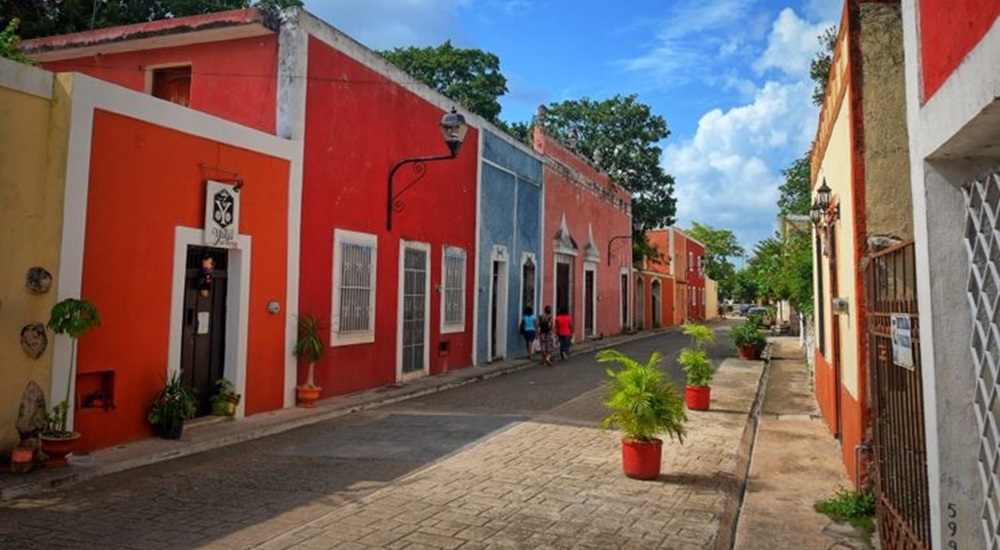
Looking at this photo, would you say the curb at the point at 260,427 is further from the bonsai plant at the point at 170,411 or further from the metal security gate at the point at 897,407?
the metal security gate at the point at 897,407

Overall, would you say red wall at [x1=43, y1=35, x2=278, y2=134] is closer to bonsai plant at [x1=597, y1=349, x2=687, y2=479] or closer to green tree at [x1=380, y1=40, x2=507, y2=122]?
bonsai plant at [x1=597, y1=349, x2=687, y2=479]

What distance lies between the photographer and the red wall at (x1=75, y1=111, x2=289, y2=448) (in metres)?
7.07

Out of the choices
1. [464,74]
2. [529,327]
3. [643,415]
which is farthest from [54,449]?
[464,74]

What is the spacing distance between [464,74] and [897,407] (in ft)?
101

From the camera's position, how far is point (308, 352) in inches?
393

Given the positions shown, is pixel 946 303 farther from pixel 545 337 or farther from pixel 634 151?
pixel 634 151

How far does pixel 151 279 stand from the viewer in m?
7.70

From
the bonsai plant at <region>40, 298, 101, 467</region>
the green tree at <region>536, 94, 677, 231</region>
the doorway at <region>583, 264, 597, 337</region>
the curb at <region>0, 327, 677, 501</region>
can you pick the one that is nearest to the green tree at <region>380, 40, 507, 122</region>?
the green tree at <region>536, 94, 677, 231</region>

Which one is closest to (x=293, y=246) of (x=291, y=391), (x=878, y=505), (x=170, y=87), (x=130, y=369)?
(x=291, y=391)

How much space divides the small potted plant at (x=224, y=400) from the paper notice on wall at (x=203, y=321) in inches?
27.2

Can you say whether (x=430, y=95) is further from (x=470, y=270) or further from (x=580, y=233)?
(x=580, y=233)

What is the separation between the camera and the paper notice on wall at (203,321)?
8.66m

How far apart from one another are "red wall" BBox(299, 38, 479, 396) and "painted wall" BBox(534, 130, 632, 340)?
6161 mm

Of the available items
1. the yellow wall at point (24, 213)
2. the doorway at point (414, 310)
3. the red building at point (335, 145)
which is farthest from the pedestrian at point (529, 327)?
the yellow wall at point (24, 213)
